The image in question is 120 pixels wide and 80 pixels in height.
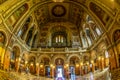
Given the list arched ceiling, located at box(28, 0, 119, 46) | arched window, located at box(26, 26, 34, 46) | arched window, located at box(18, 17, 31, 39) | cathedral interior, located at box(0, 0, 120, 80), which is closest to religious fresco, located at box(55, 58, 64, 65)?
cathedral interior, located at box(0, 0, 120, 80)

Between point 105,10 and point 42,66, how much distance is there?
12768mm

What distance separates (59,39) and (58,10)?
5151 millimetres

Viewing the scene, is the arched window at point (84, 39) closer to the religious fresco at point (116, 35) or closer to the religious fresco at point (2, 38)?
the religious fresco at point (116, 35)

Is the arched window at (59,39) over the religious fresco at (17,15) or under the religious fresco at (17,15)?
under

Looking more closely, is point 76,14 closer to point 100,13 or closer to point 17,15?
point 100,13

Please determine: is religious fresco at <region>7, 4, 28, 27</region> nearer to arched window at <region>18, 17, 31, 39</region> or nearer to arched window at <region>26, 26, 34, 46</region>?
arched window at <region>18, 17, 31, 39</region>

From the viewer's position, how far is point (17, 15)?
24.8 metres

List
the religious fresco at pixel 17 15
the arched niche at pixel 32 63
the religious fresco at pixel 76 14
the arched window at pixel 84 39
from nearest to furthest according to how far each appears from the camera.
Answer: the religious fresco at pixel 17 15
the arched niche at pixel 32 63
the religious fresco at pixel 76 14
the arched window at pixel 84 39

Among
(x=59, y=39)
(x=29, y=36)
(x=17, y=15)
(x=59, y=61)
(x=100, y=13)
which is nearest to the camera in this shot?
(x=100, y=13)

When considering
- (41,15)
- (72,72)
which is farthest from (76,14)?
(72,72)

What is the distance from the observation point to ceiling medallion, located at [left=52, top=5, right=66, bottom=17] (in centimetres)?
2929

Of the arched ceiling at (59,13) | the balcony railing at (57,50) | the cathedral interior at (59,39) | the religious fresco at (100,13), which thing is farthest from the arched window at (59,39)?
the religious fresco at (100,13)

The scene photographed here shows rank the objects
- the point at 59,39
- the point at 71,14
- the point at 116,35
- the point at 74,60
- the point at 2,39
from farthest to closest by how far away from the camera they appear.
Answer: the point at 59,39
the point at 71,14
the point at 74,60
the point at 2,39
the point at 116,35

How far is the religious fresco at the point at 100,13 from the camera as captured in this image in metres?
Result: 23.6
